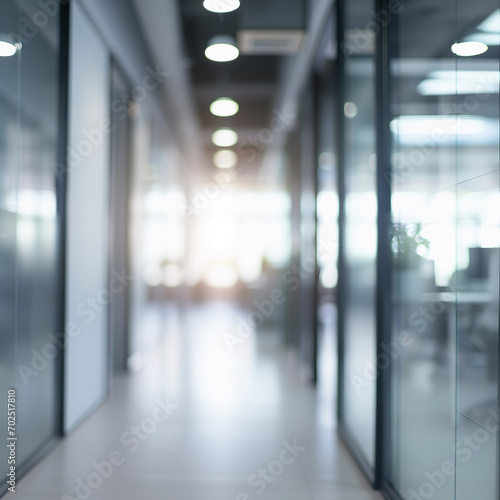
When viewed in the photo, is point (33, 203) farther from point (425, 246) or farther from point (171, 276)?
point (171, 276)

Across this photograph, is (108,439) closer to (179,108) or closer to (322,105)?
(322,105)

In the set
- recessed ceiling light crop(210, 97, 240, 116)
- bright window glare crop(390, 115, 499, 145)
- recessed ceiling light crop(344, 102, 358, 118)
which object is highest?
recessed ceiling light crop(210, 97, 240, 116)

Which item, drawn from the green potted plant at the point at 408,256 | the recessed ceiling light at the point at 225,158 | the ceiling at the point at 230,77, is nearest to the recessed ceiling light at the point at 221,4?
the ceiling at the point at 230,77

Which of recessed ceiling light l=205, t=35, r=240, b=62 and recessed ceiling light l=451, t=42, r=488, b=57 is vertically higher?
recessed ceiling light l=205, t=35, r=240, b=62
